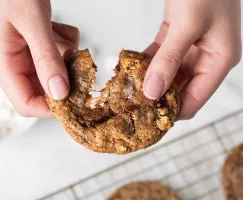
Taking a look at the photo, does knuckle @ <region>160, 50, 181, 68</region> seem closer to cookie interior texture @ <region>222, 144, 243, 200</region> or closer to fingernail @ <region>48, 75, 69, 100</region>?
fingernail @ <region>48, 75, 69, 100</region>

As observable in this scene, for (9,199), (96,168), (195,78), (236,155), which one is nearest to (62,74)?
(195,78)

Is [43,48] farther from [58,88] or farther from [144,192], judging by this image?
[144,192]

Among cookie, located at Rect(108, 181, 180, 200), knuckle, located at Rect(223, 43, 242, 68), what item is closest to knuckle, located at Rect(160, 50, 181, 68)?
knuckle, located at Rect(223, 43, 242, 68)

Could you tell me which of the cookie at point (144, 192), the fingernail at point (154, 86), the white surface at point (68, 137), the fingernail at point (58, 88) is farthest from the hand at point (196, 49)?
the cookie at point (144, 192)

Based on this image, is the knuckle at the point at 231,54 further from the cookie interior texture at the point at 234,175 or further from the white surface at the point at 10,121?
the white surface at the point at 10,121

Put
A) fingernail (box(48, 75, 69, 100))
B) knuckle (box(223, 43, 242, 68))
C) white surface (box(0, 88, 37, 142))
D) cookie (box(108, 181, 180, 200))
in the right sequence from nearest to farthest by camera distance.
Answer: fingernail (box(48, 75, 69, 100)) < knuckle (box(223, 43, 242, 68)) < white surface (box(0, 88, 37, 142)) < cookie (box(108, 181, 180, 200))

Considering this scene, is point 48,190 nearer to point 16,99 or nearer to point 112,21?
point 16,99
